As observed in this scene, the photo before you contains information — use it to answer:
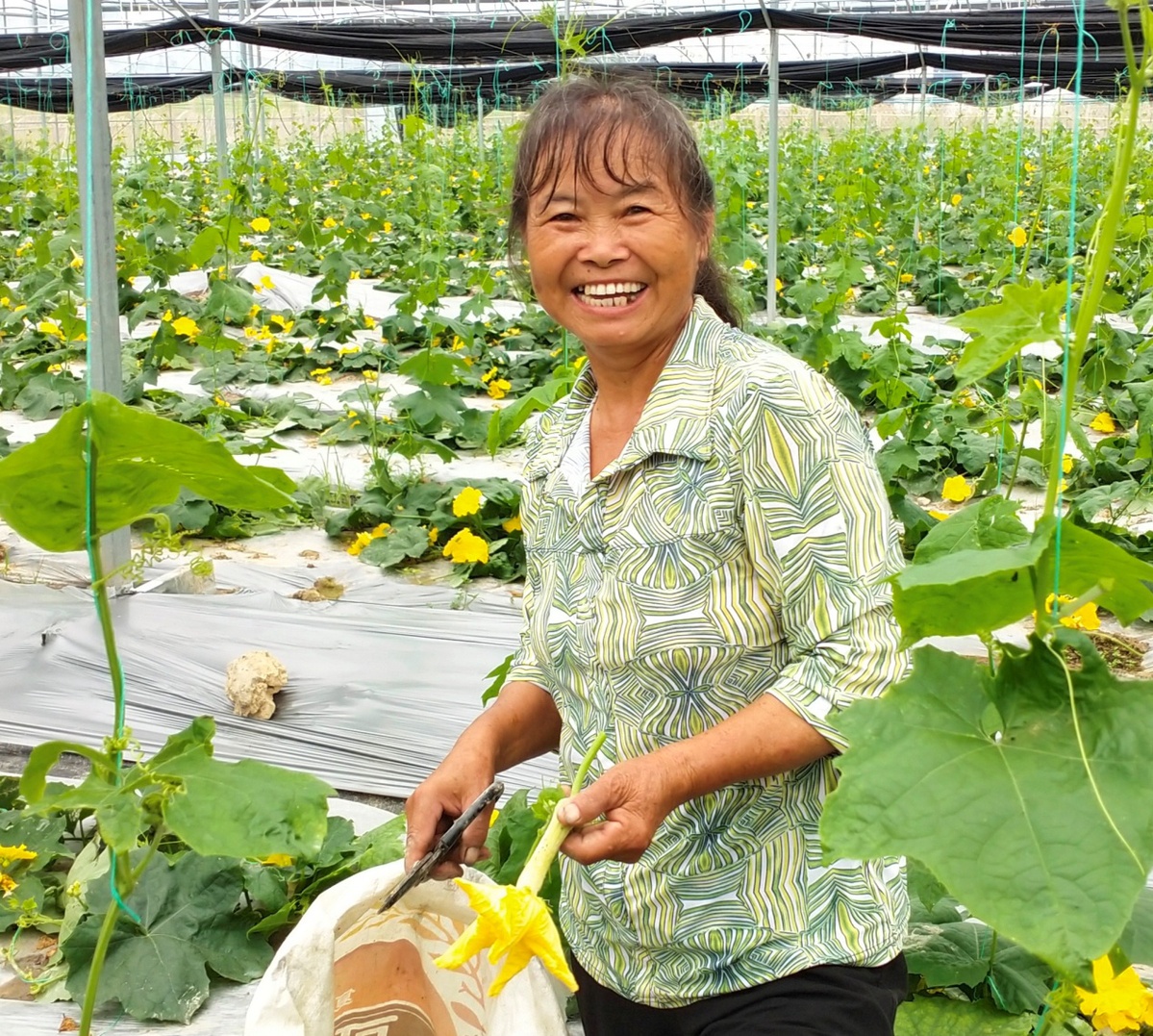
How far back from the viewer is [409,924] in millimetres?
1639

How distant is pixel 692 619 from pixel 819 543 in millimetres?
160

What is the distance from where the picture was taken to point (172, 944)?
226cm

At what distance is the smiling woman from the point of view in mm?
1439

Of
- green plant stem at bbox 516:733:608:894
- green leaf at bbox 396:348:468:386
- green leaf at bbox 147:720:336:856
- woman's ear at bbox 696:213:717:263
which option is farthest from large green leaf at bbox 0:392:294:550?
green leaf at bbox 396:348:468:386

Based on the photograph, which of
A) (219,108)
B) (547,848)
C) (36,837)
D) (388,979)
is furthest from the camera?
(219,108)

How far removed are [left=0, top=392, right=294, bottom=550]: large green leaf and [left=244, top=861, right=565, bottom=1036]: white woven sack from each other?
451mm

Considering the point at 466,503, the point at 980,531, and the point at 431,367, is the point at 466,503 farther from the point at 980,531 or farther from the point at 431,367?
the point at 980,531

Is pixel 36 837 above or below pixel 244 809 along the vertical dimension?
below

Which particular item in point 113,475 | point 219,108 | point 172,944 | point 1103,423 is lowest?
point 172,944

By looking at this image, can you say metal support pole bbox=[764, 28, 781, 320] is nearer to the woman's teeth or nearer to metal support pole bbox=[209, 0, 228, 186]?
metal support pole bbox=[209, 0, 228, 186]

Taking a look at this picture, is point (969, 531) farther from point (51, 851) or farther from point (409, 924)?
point (51, 851)

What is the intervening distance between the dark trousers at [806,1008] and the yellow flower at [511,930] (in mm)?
521

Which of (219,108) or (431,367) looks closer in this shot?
(431,367)

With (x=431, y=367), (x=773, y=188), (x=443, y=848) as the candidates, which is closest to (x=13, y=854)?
(x=443, y=848)
